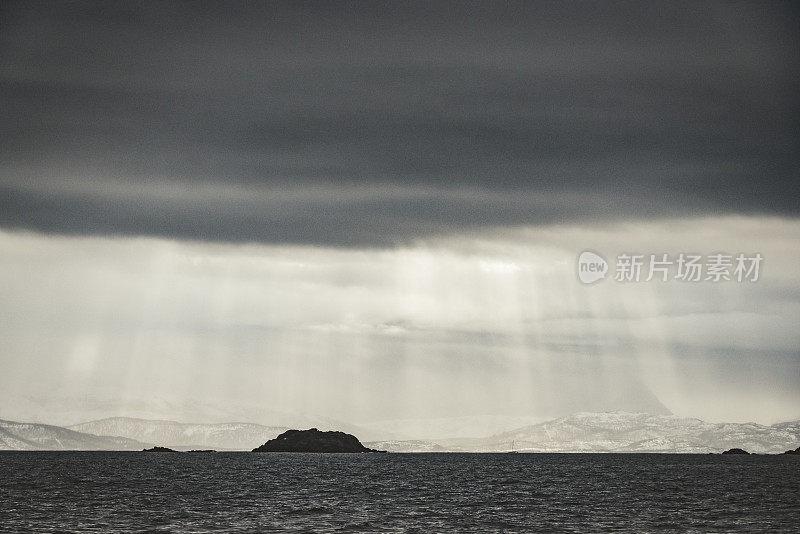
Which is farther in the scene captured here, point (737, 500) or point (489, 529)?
point (737, 500)

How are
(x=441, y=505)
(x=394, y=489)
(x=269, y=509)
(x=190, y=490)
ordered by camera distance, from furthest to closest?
(x=394, y=489) < (x=190, y=490) < (x=441, y=505) < (x=269, y=509)

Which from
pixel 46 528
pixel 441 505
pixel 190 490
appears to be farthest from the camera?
pixel 190 490

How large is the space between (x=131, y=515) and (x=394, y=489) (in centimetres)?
6331

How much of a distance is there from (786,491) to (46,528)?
113m

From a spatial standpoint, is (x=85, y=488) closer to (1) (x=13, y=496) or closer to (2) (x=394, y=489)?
(1) (x=13, y=496)

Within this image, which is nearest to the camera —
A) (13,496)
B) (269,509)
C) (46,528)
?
(46,528)

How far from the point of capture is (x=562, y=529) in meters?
94.4

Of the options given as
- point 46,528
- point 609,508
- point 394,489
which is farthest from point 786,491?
point 46,528

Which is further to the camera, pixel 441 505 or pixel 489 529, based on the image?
pixel 441 505

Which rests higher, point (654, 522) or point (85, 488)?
point (85, 488)

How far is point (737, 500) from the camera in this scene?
13125 centimetres

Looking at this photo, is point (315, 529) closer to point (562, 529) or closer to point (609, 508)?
point (562, 529)

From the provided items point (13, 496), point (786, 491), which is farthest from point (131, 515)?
point (786, 491)

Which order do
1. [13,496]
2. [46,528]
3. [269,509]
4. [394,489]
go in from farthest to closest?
[394,489] < [13,496] < [269,509] < [46,528]
